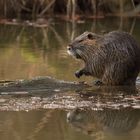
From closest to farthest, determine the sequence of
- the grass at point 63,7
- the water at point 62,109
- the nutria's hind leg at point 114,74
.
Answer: the water at point 62,109, the nutria's hind leg at point 114,74, the grass at point 63,7

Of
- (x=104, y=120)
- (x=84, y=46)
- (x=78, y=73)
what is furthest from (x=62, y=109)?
(x=84, y=46)

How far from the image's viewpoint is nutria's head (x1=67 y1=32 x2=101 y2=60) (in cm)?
747

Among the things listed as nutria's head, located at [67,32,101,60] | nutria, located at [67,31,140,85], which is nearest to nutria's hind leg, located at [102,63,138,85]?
nutria, located at [67,31,140,85]

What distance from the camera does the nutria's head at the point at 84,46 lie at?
294 inches

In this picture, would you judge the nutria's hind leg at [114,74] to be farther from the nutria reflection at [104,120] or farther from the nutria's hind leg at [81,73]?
the nutria reflection at [104,120]

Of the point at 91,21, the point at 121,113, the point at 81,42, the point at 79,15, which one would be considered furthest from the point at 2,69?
the point at 79,15

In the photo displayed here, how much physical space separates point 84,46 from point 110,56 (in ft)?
1.08

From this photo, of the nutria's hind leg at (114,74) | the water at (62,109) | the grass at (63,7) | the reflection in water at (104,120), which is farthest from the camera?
the grass at (63,7)

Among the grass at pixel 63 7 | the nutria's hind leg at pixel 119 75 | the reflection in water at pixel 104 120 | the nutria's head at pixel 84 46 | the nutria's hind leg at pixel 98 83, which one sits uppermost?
the grass at pixel 63 7

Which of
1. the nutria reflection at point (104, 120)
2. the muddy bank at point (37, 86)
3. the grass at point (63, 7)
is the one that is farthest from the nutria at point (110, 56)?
the grass at point (63, 7)

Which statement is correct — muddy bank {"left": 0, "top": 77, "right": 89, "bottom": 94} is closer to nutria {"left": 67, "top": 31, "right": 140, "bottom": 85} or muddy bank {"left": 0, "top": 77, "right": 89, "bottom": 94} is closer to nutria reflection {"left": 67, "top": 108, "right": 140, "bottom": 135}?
nutria {"left": 67, "top": 31, "right": 140, "bottom": 85}

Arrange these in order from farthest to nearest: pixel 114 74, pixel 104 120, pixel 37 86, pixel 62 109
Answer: pixel 114 74
pixel 37 86
pixel 62 109
pixel 104 120

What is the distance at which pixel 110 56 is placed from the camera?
24.6ft

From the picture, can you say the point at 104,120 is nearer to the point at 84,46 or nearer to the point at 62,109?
the point at 62,109
